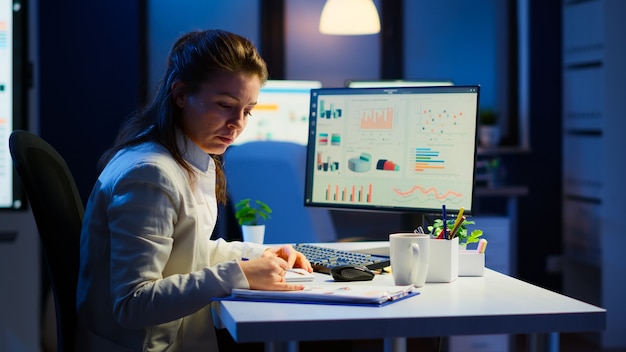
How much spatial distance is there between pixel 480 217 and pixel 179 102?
9.17 ft

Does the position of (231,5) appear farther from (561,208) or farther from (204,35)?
(204,35)

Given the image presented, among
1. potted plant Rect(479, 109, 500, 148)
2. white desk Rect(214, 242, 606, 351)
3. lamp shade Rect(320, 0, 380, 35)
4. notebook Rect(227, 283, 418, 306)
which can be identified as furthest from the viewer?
potted plant Rect(479, 109, 500, 148)

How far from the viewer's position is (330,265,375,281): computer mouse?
76.0 inches

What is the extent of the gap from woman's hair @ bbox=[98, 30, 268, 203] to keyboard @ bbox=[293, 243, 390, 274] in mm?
403

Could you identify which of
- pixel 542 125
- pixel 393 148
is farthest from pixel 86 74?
pixel 393 148

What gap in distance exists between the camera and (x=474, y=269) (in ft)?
6.57

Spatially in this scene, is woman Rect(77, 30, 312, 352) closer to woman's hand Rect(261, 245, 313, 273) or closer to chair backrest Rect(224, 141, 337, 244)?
woman's hand Rect(261, 245, 313, 273)

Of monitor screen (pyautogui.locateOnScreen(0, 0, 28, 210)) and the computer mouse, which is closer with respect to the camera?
the computer mouse

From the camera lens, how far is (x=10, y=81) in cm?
360

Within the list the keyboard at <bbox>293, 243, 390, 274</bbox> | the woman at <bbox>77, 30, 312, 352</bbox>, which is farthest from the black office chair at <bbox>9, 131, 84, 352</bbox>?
the keyboard at <bbox>293, 243, 390, 274</bbox>

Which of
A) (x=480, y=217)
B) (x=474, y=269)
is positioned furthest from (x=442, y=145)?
(x=480, y=217)

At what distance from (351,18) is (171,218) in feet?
10.8

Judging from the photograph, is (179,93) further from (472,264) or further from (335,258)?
(472,264)

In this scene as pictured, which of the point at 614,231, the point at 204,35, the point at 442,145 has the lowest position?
the point at 614,231
